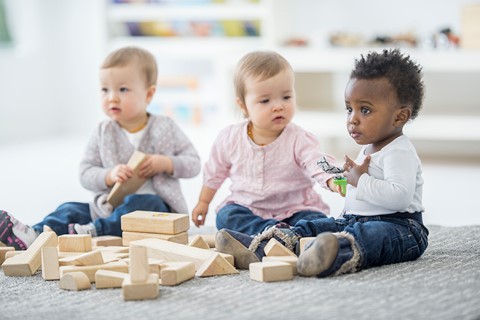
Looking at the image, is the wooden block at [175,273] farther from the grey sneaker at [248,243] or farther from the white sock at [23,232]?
the white sock at [23,232]

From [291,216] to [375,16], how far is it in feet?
7.41

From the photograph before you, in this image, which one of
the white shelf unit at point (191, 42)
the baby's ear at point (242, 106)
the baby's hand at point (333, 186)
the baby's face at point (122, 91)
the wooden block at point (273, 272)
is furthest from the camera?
the white shelf unit at point (191, 42)

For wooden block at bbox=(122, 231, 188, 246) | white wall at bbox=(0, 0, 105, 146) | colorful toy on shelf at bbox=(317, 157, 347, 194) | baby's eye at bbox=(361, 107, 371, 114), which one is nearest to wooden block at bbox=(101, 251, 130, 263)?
wooden block at bbox=(122, 231, 188, 246)

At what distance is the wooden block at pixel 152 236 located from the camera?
6.39ft

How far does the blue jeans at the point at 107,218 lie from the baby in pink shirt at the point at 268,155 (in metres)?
0.13

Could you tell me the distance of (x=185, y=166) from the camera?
227 cm

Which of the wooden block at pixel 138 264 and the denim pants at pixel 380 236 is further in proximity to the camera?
the denim pants at pixel 380 236

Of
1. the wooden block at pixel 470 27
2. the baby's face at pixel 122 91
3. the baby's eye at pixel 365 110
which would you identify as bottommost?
the baby's eye at pixel 365 110

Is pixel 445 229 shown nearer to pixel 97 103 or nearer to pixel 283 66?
pixel 283 66

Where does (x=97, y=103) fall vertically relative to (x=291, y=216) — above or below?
above

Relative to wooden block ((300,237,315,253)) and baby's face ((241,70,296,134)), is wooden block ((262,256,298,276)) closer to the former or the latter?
wooden block ((300,237,315,253))

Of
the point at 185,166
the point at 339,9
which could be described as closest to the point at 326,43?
the point at 339,9

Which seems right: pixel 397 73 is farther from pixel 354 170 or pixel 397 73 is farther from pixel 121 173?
pixel 121 173

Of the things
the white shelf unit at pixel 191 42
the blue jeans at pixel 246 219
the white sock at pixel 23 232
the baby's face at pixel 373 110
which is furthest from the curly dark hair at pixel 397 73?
the white shelf unit at pixel 191 42
